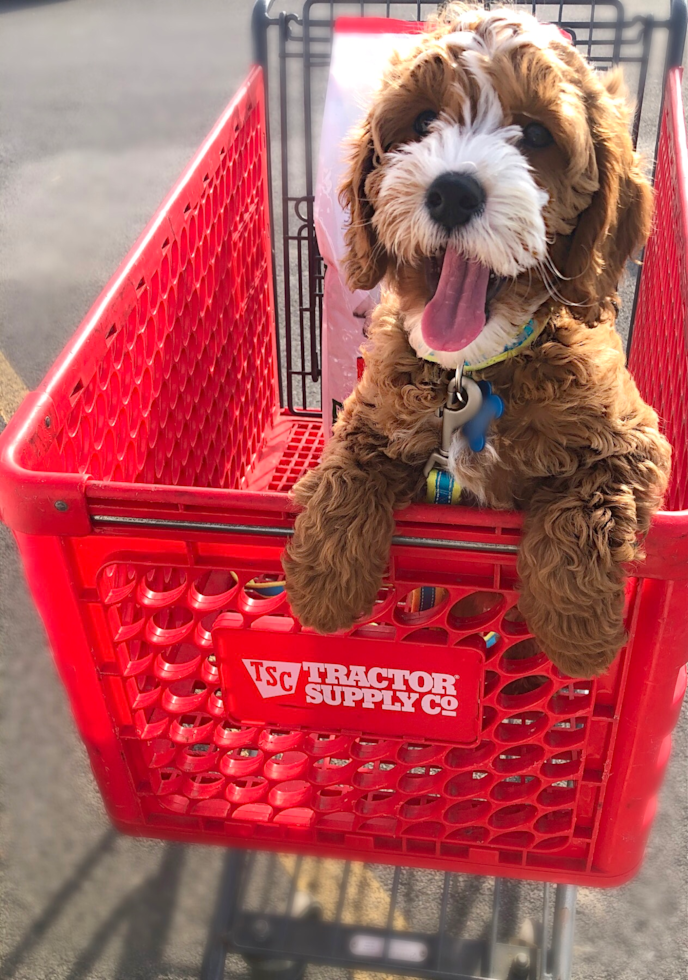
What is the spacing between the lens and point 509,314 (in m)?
1.71

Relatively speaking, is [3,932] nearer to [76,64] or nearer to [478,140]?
[478,140]

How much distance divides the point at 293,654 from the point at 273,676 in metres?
0.07

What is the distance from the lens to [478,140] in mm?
1597

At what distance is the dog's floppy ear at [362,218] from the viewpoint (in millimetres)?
1850

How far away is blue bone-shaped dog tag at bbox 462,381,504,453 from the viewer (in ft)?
5.58

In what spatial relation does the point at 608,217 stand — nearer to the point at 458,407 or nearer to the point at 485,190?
the point at 485,190

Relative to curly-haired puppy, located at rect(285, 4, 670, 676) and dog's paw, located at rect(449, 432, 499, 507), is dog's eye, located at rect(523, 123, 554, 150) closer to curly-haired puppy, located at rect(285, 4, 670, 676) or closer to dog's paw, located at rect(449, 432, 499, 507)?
curly-haired puppy, located at rect(285, 4, 670, 676)

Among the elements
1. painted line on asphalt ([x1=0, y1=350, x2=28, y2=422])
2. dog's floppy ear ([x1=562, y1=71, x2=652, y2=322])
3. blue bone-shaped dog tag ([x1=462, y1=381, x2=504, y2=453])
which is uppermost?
dog's floppy ear ([x1=562, y1=71, x2=652, y2=322])

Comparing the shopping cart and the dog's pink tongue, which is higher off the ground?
the dog's pink tongue

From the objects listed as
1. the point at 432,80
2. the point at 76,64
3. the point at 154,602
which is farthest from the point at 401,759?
the point at 76,64

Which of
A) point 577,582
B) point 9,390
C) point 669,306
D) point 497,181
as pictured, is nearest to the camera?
point 577,582

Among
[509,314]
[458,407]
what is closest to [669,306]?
[509,314]

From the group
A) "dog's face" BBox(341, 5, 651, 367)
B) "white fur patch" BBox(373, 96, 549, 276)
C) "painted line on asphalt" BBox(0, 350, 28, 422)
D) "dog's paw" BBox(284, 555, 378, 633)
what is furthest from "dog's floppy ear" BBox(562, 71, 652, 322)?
"painted line on asphalt" BBox(0, 350, 28, 422)

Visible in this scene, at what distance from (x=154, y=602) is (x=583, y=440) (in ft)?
2.63
